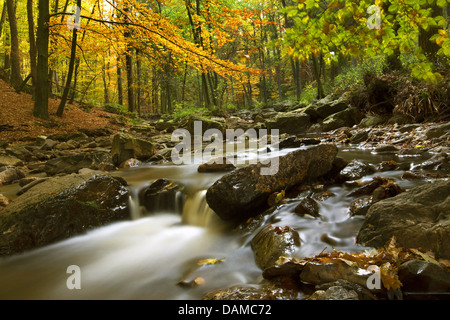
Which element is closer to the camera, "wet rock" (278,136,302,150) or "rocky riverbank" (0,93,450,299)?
"rocky riverbank" (0,93,450,299)

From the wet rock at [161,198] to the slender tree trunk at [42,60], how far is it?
8988 millimetres

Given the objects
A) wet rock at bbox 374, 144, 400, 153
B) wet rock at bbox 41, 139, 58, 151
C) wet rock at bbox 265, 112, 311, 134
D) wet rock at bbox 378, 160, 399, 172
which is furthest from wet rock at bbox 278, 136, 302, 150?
wet rock at bbox 41, 139, 58, 151

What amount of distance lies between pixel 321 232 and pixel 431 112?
6.88 meters

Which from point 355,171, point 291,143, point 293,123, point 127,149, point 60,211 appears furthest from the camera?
point 293,123

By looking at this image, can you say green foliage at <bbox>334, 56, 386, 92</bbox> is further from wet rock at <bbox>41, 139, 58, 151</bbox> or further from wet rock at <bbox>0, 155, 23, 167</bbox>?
wet rock at <bbox>0, 155, 23, 167</bbox>

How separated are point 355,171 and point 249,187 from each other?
6.70 ft

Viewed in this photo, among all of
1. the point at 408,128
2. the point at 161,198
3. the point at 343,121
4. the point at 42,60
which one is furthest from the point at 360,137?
the point at 42,60

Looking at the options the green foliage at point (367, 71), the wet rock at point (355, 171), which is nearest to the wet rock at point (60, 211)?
the wet rock at point (355, 171)

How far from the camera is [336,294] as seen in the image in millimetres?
1847

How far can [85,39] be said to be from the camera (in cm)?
1316

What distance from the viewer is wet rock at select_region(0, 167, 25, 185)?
5.80 meters

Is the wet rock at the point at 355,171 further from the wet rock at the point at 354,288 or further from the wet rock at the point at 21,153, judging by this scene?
the wet rock at the point at 21,153

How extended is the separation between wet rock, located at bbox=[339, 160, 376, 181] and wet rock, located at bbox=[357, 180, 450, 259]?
5.65ft

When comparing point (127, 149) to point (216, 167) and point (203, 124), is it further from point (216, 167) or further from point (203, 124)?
point (203, 124)
